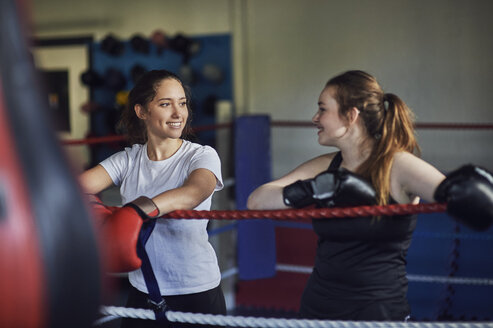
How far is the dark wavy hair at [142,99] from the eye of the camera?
4.02 feet

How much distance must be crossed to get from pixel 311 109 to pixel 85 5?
203 centimetres

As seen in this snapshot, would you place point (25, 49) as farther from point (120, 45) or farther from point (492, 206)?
point (120, 45)

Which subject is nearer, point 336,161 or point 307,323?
point 307,323

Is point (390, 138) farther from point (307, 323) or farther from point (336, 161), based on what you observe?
point (307, 323)

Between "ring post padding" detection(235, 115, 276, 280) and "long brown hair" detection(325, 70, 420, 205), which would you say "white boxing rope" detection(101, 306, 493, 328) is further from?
"ring post padding" detection(235, 115, 276, 280)

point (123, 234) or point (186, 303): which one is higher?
point (123, 234)

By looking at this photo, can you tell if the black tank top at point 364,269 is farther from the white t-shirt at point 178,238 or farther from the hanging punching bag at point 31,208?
the hanging punching bag at point 31,208

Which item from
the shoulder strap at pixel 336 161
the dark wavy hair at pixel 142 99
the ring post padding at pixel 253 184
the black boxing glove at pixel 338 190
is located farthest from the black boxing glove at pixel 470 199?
the ring post padding at pixel 253 184

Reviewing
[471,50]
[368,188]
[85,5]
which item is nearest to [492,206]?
[368,188]

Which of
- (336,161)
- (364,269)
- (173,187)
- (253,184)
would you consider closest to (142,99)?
(173,187)

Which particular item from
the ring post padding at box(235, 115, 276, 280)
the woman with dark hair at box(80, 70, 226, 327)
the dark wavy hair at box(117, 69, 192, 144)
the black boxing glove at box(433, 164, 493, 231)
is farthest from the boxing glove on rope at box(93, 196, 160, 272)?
the ring post padding at box(235, 115, 276, 280)

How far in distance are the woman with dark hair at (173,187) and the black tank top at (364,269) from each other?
25cm

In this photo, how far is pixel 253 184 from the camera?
8.36ft

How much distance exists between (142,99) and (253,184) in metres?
1.36
